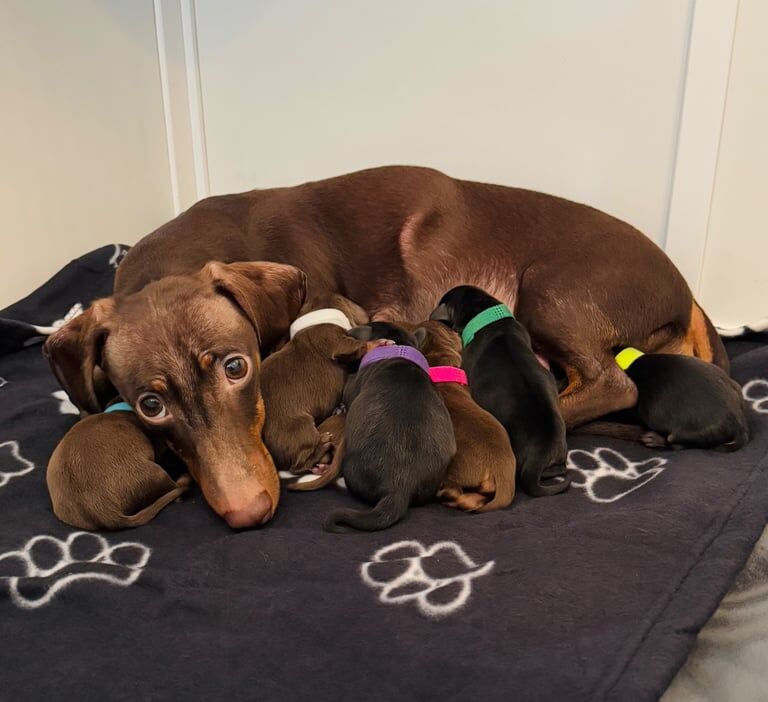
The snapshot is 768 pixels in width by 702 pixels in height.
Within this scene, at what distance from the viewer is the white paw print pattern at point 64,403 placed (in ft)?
8.07

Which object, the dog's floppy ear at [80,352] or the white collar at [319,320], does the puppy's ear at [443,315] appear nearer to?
the white collar at [319,320]

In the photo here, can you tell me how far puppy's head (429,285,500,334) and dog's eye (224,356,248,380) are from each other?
83cm

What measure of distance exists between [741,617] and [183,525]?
1275mm

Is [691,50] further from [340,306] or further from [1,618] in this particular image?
[1,618]

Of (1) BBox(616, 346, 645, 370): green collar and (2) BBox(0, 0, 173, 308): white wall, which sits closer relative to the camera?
(1) BBox(616, 346, 645, 370): green collar

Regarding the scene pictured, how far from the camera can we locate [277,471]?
1988 millimetres

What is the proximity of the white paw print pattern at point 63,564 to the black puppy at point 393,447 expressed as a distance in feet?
1.50

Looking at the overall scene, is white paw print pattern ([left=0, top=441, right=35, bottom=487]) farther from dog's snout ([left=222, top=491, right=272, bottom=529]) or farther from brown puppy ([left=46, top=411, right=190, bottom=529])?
dog's snout ([left=222, top=491, right=272, bottom=529])

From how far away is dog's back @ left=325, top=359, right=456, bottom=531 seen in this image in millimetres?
1674

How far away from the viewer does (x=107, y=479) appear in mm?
1751

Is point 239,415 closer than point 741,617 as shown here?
No

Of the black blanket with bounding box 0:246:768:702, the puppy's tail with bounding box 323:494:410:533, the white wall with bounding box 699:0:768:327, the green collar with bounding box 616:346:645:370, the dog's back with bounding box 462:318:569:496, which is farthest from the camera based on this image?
the white wall with bounding box 699:0:768:327

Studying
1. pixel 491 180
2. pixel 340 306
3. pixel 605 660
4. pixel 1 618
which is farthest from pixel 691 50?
pixel 1 618

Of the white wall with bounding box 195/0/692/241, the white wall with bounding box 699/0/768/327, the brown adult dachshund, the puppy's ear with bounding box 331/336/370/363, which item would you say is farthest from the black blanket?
the white wall with bounding box 195/0/692/241
